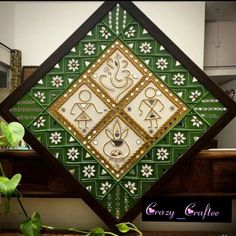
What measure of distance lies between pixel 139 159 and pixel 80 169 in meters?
0.29

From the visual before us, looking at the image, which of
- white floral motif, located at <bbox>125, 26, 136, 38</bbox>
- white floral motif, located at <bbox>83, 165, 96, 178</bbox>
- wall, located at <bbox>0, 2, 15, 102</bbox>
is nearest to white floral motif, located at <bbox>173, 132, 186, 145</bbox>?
white floral motif, located at <bbox>83, 165, 96, 178</bbox>

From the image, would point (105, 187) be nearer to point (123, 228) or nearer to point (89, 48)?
point (123, 228)

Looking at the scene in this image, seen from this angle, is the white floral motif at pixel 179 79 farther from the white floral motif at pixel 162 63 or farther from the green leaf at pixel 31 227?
the green leaf at pixel 31 227

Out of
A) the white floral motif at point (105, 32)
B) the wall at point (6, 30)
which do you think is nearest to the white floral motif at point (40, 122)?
the wall at point (6, 30)

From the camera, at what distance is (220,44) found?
4.34 feet

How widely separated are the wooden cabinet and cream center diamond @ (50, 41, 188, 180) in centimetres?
37

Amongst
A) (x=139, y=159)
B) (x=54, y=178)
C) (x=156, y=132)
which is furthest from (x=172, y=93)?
(x=54, y=178)

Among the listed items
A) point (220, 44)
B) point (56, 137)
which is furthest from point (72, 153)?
point (220, 44)

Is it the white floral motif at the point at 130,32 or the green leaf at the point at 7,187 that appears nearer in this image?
the green leaf at the point at 7,187

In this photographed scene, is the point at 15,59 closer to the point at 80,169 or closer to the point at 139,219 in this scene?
the point at 80,169

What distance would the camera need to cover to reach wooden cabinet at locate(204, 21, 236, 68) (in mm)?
1257

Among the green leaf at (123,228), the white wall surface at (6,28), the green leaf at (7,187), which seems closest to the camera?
the green leaf at (7,187)

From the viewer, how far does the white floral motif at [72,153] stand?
1120mm

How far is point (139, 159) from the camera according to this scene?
43.4 inches
